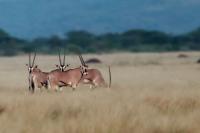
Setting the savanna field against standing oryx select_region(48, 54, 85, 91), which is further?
standing oryx select_region(48, 54, 85, 91)

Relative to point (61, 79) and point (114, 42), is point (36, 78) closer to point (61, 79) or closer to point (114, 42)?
point (61, 79)

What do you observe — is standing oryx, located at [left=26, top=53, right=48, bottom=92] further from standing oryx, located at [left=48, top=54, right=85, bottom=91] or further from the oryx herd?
standing oryx, located at [left=48, top=54, right=85, bottom=91]

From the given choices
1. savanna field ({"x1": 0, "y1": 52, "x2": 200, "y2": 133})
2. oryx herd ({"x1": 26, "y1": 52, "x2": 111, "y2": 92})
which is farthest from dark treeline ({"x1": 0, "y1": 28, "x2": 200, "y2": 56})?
savanna field ({"x1": 0, "y1": 52, "x2": 200, "y2": 133})

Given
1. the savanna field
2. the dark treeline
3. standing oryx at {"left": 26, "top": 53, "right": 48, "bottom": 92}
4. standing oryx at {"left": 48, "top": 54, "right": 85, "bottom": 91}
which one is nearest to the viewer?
the savanna field

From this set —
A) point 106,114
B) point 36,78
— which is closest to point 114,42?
point 36,78

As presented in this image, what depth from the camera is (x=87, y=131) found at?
9.16 metres

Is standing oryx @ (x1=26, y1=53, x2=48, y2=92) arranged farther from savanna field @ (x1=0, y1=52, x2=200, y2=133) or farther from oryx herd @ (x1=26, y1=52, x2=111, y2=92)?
savanna field @ (x1=0, y1=52, x2=200, y2=133)

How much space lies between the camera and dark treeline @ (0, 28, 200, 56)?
96.8 metres

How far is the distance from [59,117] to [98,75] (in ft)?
31.6

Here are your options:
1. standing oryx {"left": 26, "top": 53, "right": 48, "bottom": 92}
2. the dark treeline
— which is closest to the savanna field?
standing oryx {"left": 26, "top": 53, "right": 48, "bottom": 92}

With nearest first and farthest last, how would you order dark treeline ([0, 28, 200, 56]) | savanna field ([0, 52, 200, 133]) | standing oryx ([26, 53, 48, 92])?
savanna field ([0, 52, 200, 133])
standing oryx ([26, 53, 48, 92])
dark treeline ([0, 28, 200, 56])

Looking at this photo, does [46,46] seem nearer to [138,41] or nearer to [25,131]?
[138,41]

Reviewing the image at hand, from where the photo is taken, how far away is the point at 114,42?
111812mm

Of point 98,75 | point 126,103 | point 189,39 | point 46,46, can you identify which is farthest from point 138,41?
point 126,103
